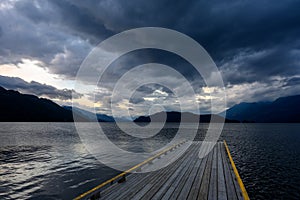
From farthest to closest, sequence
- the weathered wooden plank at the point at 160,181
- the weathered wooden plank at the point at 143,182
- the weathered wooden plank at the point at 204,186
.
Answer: the weathered wooden plank at the point at 160,181 < the weathered wooden plank at the point at 204,186 < the weathered wooden plank at the point at 143,182

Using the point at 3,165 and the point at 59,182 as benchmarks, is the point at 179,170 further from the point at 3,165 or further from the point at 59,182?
the point at 3,165

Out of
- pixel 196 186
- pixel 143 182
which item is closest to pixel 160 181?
pixel 143 182

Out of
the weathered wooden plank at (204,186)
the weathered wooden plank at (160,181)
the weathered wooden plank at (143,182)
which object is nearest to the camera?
the weathered wooden plank at (143,182)

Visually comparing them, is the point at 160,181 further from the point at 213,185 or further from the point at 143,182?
the point at 213,185

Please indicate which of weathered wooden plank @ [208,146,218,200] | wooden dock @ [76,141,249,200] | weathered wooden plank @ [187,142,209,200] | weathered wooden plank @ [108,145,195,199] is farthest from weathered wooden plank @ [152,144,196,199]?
weathered wooden plank @ [208,146,218,200]

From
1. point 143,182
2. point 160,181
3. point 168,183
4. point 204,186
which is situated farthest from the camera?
point 160,181

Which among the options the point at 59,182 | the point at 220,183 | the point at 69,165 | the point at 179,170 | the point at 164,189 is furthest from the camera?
the point at 69,165

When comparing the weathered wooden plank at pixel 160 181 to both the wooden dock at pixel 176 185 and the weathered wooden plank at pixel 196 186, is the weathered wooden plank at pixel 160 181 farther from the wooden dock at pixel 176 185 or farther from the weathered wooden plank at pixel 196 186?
the weathered wooden plank at pixel 196 186

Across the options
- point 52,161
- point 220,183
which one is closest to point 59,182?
point 52,161

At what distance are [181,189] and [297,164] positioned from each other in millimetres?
28893

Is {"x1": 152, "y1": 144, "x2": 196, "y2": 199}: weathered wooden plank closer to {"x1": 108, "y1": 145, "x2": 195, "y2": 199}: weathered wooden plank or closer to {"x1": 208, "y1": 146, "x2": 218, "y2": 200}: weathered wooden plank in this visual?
{"x1": 108, "y1": 145, "x2": 195, "y2": 199}: weathered wooden plank

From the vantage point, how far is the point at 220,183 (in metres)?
12.4

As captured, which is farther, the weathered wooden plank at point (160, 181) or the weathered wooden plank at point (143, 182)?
the weathered wooden plank at point (160, 181)

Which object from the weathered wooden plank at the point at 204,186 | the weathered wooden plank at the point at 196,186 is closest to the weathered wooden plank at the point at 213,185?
the weathered wooden plank at the point at 204,186
